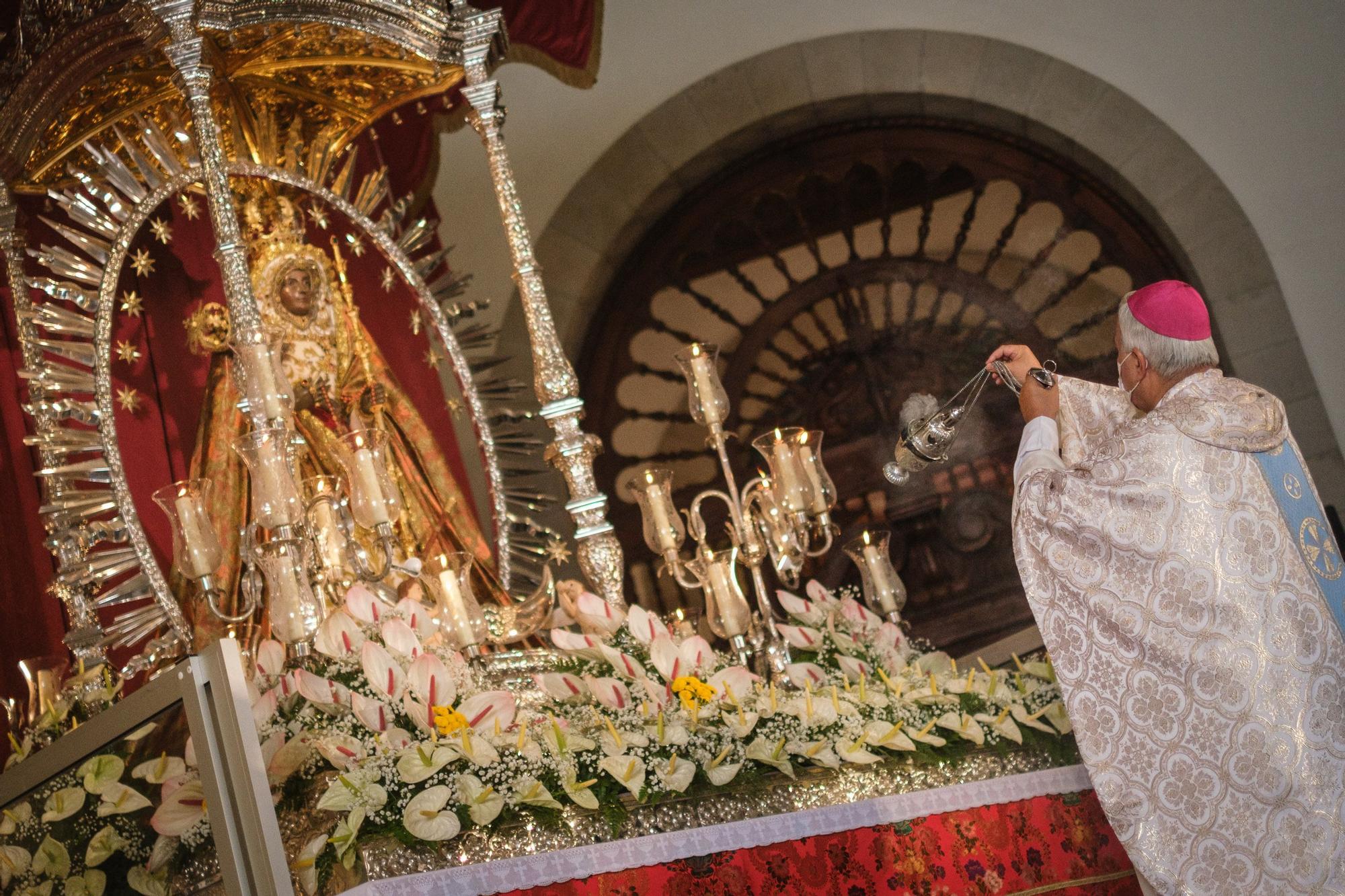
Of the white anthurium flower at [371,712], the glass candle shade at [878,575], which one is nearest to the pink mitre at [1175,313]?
the glass candle shade at [878,575]

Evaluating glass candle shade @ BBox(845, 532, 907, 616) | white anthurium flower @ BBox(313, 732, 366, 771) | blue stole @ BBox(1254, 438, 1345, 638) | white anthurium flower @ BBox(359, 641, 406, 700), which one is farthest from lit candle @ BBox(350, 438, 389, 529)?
blue stole @ BBox(1254, 438, 1345, 638)

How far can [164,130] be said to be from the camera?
3799 millimetres

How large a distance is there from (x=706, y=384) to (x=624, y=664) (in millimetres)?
806

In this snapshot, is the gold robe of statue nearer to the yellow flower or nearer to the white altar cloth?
the yellow flower

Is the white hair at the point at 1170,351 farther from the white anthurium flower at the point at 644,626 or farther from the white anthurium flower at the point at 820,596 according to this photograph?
the white anthurium flower at the point at 644,626

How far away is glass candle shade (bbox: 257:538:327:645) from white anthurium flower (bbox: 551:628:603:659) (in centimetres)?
51

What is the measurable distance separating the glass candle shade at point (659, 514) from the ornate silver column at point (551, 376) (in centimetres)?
23

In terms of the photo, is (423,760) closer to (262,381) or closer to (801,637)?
(262,381)

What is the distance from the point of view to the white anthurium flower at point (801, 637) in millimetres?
3418

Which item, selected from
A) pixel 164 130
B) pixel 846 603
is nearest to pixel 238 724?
pixel 846 603

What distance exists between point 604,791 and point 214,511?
1.53 meters

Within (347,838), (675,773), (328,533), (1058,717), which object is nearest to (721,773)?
(675,773)

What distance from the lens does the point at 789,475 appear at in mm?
3324

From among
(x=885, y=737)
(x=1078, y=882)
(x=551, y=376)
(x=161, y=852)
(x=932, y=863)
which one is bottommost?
(x=1078, y=882)
